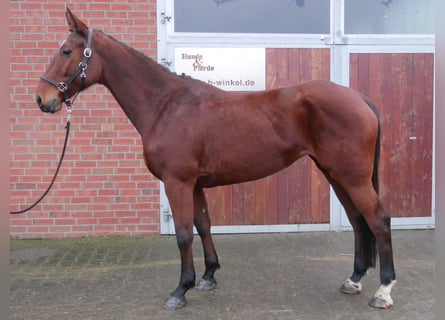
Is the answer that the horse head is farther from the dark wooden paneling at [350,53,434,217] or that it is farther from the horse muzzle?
the dark wooden paneling at [350,53,434,217]

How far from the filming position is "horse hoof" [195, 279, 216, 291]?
11.1ft

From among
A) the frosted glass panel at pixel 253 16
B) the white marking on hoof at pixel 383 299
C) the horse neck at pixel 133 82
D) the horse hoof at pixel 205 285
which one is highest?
the frosted glass panel at pixel 253 16

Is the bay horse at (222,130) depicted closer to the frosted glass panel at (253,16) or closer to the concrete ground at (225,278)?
the concrete ground at (225,278)

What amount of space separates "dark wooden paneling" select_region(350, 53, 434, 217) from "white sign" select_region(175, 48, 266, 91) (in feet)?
4.00

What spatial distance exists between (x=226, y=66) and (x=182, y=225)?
8.21 feet

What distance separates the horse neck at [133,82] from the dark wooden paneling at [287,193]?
2044mm

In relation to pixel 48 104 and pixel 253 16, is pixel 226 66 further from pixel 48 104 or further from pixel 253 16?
pixel 48 104

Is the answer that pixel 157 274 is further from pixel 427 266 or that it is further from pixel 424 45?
pixel 424 45

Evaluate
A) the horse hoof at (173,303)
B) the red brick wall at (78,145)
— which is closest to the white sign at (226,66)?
the red brick wall at (78,145)

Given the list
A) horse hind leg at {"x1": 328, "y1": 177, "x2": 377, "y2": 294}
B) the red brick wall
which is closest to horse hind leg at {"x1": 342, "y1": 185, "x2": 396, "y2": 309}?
horse hind leg at {"x1": 328, "y1": 177, "x2": 377, "y2": 294}

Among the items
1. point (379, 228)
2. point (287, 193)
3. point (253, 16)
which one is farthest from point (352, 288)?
point (253, 16)

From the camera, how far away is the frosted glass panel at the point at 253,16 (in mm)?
4895

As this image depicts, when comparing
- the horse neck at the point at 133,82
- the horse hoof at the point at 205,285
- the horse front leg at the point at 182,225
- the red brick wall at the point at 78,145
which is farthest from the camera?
the red brick wall at the point at 78,145

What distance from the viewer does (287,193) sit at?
5086 millimetres
